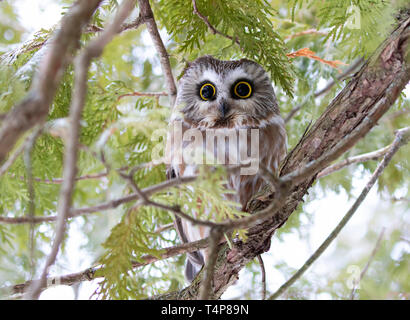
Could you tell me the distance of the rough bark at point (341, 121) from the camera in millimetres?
1476

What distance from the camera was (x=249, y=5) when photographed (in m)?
1.88

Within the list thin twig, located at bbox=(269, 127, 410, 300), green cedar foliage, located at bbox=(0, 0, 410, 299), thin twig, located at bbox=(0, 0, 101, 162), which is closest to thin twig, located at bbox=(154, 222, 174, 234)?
green cedar foliage, located at bbox=(0, 0, 410, 299)

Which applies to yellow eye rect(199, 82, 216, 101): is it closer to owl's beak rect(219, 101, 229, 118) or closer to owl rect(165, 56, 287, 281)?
owl rect(165, 56, 287, 281)

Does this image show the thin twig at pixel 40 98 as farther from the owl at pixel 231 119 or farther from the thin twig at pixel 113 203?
the owl at pixel 231 119

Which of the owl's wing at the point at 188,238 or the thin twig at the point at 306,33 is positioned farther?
the thin twig at the point at 306,33

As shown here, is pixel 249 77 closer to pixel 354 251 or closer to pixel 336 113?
pixel 336 113

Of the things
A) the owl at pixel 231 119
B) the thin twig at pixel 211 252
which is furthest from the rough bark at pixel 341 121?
the owl at pixel 231 119

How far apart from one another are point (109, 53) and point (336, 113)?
1.90m

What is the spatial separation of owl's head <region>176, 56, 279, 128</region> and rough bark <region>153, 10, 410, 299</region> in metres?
0.81

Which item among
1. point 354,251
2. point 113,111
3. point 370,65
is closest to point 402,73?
point 370,65

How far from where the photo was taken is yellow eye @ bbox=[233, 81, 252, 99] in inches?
101

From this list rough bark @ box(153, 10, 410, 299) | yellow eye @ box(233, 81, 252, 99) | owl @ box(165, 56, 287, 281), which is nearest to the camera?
rough bark @ box(153, 10, 410, 299)

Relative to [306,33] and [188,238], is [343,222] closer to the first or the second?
[188,238]

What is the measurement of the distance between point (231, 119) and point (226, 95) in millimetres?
148
